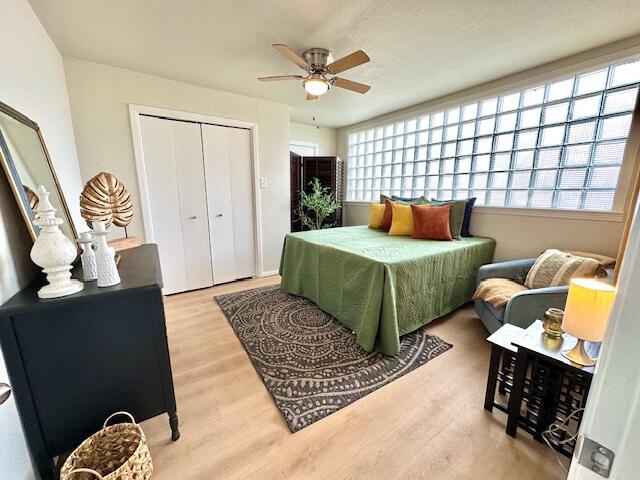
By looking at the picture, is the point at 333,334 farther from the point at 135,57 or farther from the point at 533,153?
the point at 135,57

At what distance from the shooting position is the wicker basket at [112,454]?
931 millimetres

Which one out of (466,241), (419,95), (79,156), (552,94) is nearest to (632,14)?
(552,94)

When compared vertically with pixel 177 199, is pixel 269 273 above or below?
below

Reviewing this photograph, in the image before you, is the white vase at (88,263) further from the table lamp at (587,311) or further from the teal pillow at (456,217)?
the teal pillow at (456,217)

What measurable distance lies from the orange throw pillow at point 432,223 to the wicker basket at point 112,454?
2.61m

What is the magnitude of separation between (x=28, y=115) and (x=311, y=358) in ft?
7.18

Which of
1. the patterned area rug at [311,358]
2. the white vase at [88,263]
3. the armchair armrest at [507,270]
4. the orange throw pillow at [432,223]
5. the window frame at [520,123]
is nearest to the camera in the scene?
the white vase at [88,263]

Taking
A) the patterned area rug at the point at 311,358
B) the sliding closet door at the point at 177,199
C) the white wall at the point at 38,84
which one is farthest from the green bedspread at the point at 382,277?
the white wall at the point at 38,84

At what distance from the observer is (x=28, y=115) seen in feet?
4.58

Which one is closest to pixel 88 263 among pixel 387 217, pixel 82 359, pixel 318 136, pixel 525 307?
pixel 82 359

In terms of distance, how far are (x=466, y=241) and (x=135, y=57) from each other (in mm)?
3468

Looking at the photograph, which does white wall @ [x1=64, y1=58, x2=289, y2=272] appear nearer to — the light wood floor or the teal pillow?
the light wood floor

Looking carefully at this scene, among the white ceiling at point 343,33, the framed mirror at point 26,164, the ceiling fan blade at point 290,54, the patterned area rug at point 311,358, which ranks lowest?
the patterned area rug at point 311,358

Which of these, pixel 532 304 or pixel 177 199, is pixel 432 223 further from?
pixel 177 199
